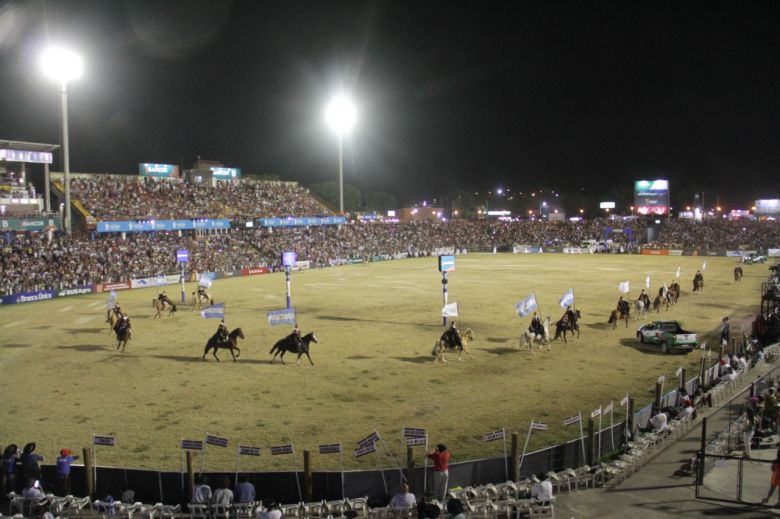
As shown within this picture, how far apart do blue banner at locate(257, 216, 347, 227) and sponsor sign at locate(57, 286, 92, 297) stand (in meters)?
24.7

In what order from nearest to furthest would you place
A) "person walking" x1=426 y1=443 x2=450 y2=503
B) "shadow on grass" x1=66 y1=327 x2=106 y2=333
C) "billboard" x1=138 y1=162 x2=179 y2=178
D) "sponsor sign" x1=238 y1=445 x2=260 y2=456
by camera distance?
1. "person walking" x1=426 y1=443 x2=450 y2=503
2. "sponsor sign" x1=238 y1=445 x2=260 y2=456
3. "shadow on grass" x1=66 y1=327 x2=106 y2=333
4. "billboard" x1=138 y1=162 x2=179 y2=178

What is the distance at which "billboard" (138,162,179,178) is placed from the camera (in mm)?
63956

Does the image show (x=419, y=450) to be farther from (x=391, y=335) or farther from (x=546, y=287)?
(x=546, y=287)

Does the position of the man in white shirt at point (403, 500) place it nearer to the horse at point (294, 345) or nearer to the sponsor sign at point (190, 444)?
the sponsor sign at point (190, 444)

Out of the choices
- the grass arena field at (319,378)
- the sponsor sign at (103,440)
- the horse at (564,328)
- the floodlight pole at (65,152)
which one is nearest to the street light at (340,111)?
the floodlight pole at (65,152)

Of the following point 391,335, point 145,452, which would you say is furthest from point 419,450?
point 391,335

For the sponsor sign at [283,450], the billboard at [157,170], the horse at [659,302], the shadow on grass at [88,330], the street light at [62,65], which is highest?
the street light at [62,65]

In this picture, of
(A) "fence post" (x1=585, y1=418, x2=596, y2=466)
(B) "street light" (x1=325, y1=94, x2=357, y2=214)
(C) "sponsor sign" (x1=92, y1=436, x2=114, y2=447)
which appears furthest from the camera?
(B) "street light" (x1=325, y1=94, x2=357, y2=214)

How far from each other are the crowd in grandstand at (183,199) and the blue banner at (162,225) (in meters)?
1.17

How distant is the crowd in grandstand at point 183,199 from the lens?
5469 centimetres

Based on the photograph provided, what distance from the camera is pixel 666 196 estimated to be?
89438mm

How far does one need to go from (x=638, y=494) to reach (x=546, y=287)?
3180 centimetres

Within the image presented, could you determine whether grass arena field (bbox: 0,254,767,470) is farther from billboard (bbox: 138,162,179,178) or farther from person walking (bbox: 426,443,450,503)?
billboard (bbox: 138,162,179,178)

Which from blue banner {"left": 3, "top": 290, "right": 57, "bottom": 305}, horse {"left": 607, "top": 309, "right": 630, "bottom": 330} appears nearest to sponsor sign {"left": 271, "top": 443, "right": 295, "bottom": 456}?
horse {"left": 607, "top": 309, "right": 630, "bottom": 330}
